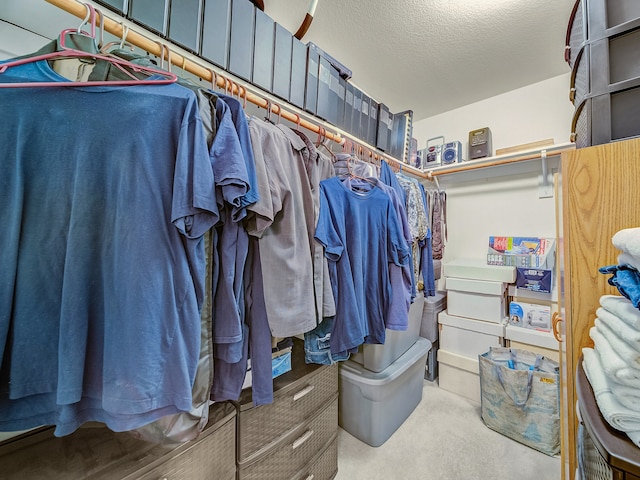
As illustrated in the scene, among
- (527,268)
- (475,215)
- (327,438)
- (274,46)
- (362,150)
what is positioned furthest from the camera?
(475,215)

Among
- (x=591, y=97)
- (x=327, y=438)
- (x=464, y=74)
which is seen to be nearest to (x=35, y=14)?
(x=591, y=97)

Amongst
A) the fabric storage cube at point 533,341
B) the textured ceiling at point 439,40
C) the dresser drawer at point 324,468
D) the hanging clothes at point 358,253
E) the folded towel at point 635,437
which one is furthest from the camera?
the fabric storage cube at point 533,341

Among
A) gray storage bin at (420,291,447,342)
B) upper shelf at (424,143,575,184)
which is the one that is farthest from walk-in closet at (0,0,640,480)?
upper shelf at (424,143,575,184)

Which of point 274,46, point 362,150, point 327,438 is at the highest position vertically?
point 274,46

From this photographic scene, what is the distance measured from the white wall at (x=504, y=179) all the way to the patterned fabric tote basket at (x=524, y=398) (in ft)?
3.11

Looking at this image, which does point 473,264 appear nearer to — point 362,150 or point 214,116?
point 362,150

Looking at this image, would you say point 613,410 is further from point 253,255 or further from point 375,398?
point 375,398

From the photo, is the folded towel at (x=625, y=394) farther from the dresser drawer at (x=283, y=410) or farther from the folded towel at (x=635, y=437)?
the dresser drawer at (x=283, y=410)

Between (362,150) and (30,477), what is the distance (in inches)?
65.5

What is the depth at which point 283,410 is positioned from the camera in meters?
0.97

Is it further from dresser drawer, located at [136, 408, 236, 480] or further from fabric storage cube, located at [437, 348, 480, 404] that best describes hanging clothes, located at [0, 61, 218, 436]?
fabric storage cube, located at [437, 348, 480, 404]

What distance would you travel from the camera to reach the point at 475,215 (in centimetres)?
226

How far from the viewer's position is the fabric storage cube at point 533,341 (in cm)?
164

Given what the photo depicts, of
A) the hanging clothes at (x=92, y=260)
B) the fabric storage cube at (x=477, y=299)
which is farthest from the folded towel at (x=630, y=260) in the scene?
the fabric storage cube at (x=477, y=299)
